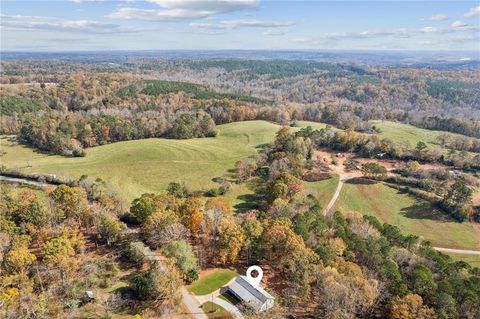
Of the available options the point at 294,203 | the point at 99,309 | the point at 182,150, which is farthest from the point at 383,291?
the point at 182,150

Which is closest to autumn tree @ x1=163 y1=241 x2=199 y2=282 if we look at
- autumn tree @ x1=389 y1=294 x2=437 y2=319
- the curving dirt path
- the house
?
the house

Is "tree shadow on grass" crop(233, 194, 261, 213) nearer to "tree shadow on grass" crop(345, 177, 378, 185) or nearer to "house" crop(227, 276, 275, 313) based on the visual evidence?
"tree shadow on grass" crop(345, 177, 378, 185)

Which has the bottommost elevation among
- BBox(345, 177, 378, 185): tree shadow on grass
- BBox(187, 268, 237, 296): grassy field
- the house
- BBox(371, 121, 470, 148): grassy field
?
BBox(345, 177, 378, 185): tree shadow on grass

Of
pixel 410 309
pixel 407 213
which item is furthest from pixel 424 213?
pixel 410 309

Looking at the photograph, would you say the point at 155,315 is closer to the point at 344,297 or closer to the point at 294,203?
the point at 344,297

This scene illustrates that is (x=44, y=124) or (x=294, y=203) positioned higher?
(x=44, y=124)

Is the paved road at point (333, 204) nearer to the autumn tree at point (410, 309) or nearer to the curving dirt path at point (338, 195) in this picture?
the curving dirt path at point (338, 195)

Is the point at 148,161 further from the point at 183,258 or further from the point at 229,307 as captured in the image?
the point at 229,307
